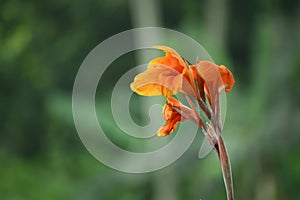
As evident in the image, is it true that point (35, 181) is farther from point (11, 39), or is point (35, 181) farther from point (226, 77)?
point (226, 77)

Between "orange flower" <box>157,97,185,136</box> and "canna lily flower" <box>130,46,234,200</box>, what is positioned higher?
"canna lily flower" <box>130,46,234,200</box>

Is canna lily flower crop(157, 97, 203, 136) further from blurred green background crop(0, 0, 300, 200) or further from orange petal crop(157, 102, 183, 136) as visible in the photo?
blurred green background crop(0, 0, 300, 200)

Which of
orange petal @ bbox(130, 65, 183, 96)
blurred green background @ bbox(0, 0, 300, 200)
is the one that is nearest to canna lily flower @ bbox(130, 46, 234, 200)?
orange petal @ bbox(130, 65, 183, 96)

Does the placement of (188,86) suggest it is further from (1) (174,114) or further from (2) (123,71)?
(2) (123,71)

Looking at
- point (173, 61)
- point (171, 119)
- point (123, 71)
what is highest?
point (173, 61)

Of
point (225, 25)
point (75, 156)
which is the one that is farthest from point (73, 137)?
point (225, 25)

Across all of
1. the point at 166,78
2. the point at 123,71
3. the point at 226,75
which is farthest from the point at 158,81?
the point at 123,71
